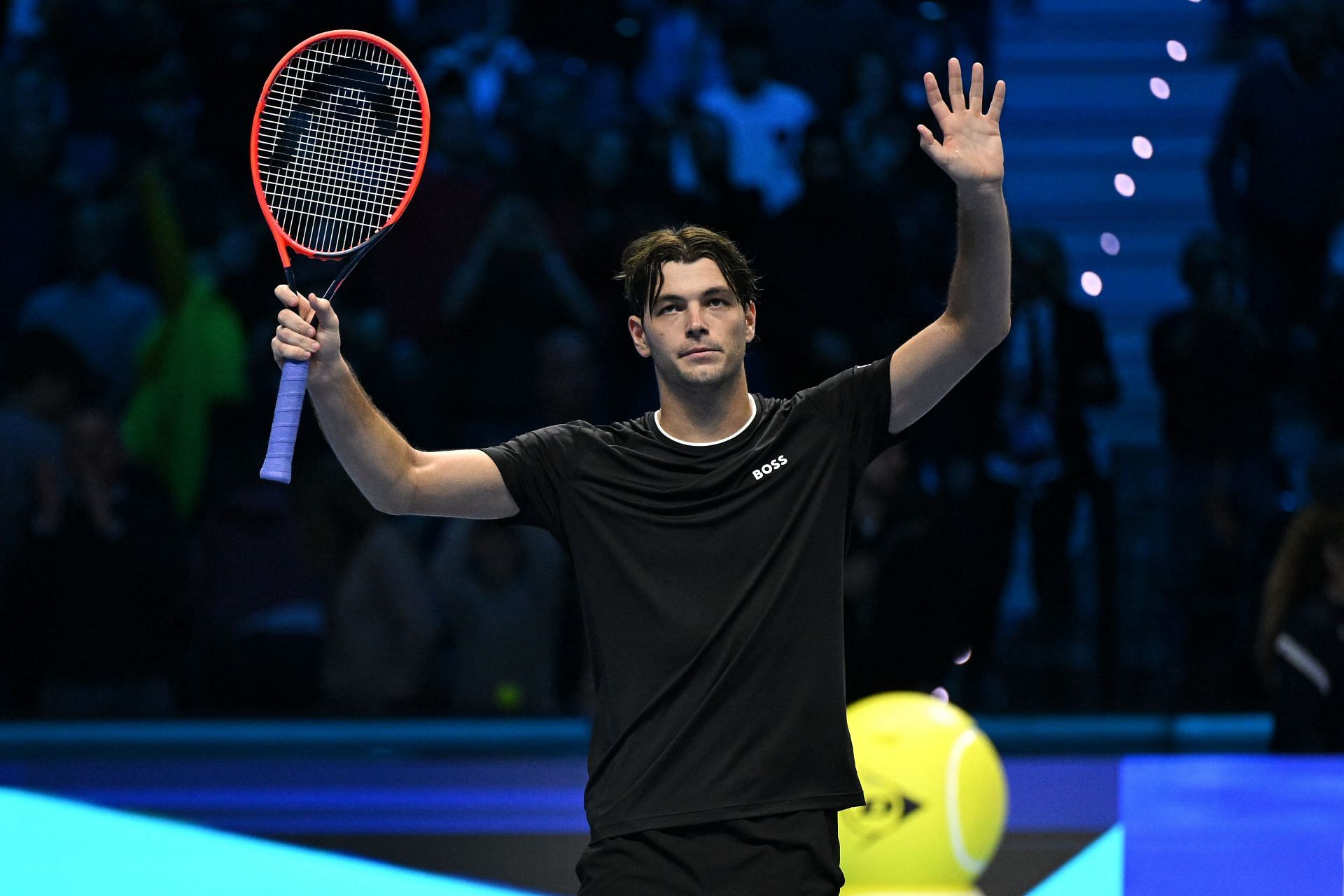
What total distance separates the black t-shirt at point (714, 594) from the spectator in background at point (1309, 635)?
2651mm

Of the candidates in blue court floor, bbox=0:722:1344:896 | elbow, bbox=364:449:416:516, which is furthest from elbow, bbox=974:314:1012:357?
blue court floor, bbox=0:722:1344:896

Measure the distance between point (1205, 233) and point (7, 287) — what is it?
4.82 meters

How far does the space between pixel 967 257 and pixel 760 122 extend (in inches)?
194

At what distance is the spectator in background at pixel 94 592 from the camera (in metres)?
6.32

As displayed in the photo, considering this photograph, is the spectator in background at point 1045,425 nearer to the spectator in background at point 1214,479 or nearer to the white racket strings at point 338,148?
the spectator in background at point 1214,479

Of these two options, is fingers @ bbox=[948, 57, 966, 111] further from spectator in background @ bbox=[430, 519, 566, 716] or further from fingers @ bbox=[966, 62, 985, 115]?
spectator in background @ bbox=[430, 519, 566, 716]

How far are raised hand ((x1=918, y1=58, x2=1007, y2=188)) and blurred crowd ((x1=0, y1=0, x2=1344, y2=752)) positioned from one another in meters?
3.40

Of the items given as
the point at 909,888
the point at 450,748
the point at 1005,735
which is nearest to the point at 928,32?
the point at 1005,735

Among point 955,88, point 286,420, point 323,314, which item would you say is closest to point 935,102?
point 955,88

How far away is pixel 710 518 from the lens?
2.42 meters

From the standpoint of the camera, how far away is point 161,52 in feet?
24.5

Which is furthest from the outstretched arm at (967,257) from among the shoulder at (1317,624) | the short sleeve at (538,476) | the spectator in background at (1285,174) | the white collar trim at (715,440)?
the spectator in background at (1285,174)

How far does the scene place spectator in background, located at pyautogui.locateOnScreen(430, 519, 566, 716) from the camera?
6.26m

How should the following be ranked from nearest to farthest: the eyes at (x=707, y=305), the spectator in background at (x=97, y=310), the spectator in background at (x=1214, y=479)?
the eyes at (x=707, y=305), the spectator in background at (x=1214, y=479), the spectator in background at (x=97, y=310)
